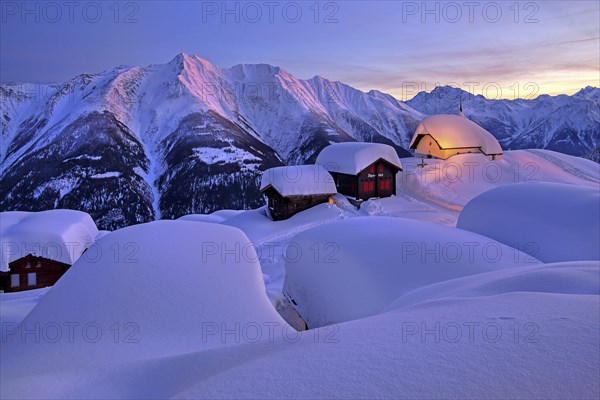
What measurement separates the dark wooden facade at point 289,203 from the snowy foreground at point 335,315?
16.1 meters

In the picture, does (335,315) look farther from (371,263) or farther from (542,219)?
(542,219)

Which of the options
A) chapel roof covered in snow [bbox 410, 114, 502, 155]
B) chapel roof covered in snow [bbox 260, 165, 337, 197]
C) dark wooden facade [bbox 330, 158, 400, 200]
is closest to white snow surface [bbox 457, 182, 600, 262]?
dark wooden facade [bbox 330, 158, 400, 200]

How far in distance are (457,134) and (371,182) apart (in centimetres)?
1678

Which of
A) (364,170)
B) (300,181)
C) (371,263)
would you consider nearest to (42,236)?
(300,181)

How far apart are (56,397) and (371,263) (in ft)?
28.6

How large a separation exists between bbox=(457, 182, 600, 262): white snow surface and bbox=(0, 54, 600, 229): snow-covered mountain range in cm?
7210

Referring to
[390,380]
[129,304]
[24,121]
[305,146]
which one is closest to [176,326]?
[129,304]

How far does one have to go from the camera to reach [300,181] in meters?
33.0

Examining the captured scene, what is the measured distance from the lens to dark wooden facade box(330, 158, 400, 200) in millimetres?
34344

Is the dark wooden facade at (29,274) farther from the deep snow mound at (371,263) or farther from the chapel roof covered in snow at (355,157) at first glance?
the chapel roof covered in snow at (355,157)

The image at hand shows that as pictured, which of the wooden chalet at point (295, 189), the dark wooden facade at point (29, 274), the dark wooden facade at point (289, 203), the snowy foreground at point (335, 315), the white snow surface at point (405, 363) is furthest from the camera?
the dark wooden facade at point (289, 203)

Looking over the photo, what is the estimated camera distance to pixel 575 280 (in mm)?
6031

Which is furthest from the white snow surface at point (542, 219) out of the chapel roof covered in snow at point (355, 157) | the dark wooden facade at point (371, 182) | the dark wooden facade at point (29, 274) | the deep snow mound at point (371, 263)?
the dark wooden facade at point (29, 274)

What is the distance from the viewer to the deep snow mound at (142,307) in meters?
6.28
